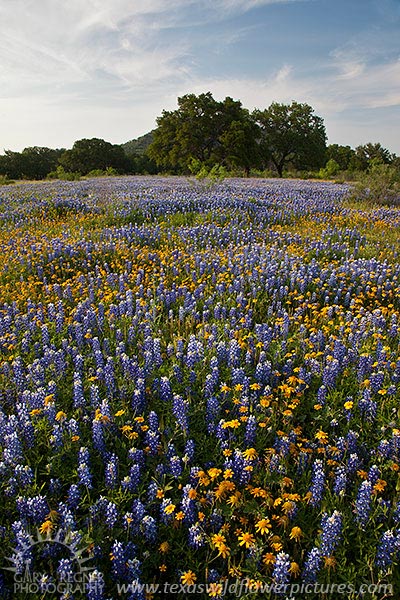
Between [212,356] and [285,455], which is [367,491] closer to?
[285,455]

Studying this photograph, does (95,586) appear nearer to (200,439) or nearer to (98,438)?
(98,438)

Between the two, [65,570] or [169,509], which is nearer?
[65,570]

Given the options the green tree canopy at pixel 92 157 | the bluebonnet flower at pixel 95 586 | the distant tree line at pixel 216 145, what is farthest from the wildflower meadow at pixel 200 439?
the green tree canopy at pixel 92 157

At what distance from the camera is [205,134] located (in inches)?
1834

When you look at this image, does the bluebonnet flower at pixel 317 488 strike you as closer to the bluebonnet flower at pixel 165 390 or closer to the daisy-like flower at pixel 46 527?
the bluebonnet flower at pixel 165 390

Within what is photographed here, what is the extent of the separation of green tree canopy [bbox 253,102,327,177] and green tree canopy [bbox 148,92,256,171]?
4.08 m

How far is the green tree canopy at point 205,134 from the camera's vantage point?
144 ft

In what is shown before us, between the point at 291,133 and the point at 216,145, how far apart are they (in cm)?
1112

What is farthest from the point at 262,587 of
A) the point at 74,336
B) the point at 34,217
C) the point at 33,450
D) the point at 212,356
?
the point at 34,217

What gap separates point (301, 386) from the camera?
3.88 m

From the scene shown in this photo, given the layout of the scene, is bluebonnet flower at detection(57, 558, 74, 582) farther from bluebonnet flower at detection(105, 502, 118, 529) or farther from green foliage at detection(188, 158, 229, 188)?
green foliage at detection(188, 158, 229, 188)

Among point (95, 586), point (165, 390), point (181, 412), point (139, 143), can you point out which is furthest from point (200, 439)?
point (139, 143)

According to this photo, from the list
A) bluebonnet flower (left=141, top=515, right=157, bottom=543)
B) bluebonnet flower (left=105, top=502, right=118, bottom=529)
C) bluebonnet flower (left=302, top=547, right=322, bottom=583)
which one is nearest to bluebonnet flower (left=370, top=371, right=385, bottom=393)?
bluebonnet flower (left=302, top=547, right=322, bottom=583)

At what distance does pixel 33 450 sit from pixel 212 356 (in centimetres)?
193
